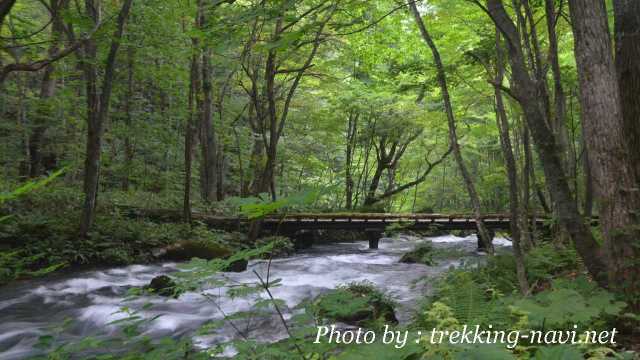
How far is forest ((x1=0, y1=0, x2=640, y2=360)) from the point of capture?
3398 mm

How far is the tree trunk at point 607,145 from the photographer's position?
3.69 metres

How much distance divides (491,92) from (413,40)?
295 cm

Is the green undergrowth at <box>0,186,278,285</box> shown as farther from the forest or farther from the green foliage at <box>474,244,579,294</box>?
the green foliage at <box>474,244,579,294</box>

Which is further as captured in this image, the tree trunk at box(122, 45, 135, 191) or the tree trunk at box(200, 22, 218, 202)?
the tree trunk at box(200, 22, 218, 202)

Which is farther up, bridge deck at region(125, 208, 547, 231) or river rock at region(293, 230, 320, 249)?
bridge deck at region(125, 208, 547, 231)

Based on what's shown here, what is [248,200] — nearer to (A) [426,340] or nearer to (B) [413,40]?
(A) [426,340]

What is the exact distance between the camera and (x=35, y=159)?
14328 millimetres

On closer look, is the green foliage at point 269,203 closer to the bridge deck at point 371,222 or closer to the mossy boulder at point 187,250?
the mossy boulder at point 187,250

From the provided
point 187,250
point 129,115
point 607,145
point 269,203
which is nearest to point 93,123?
point 129,115

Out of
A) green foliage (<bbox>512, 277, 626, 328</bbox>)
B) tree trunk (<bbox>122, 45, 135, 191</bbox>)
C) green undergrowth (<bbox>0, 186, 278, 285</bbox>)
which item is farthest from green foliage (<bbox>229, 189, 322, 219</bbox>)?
tree trunk (<bbox>122, 45, 135, 191</bbox>)

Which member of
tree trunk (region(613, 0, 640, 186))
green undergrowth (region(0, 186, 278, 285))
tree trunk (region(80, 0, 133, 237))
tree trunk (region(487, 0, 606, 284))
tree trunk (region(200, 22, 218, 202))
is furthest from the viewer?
tree trunk (region(200, 22, 218, 202))

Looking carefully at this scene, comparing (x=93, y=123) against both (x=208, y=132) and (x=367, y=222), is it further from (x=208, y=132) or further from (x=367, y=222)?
(x=367, y=222)

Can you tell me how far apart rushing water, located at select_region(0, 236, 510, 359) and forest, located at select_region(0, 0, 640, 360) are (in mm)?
63

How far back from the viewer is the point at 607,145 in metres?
3.78
